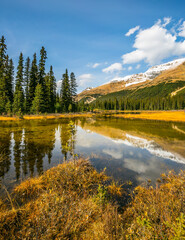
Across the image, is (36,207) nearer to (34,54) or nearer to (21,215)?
(21,215)

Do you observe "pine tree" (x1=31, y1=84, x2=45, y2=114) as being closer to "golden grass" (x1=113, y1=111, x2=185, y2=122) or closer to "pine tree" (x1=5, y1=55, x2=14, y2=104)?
"pine tree" (x1=5, y1=55, x2=14, y2=104)

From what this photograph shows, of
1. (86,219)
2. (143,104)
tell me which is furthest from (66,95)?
(143,104)

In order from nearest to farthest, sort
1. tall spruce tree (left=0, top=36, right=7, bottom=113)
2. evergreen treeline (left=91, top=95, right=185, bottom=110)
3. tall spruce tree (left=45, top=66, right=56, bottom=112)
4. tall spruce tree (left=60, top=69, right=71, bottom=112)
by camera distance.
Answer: tall spruce tree (left=0, top=36, right=7, bottom=113), tall spruce tree (left=45, top=66, right=56, bottom=112), tall spruce tree (left=60, top=69, right=71, bottom=112), evergreen treeline (left=91, top=95, right=185, bottom=110)

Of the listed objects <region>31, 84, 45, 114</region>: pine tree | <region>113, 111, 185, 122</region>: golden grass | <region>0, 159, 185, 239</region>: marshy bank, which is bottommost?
<region>0, 159, 185, 239</region>: marshy bank

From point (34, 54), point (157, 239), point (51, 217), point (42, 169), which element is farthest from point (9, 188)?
point (34, 54)

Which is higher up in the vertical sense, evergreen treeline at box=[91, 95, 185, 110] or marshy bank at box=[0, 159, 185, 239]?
evergreen treeline at box=[91, 95, 185, 110]

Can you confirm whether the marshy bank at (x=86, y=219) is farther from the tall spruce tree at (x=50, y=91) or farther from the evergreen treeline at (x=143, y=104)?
the evergreen treeline at (x=143, y=104)

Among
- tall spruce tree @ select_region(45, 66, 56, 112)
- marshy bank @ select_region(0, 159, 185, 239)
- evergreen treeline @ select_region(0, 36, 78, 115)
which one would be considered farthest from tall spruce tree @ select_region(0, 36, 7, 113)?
marshy bank @ select_region(0, 159, 185, 239)

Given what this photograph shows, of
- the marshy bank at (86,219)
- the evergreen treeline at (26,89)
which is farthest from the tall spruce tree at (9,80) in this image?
the marshy bank at (86,219)

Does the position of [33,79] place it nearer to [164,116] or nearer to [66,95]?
[66,95]

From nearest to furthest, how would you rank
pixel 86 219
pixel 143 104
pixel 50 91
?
pixel 86 219
pixel 50 91
pixel 143 104

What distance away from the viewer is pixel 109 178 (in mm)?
7566

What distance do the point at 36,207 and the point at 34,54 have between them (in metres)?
61.4

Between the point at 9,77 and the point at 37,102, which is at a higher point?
the point at 9,77
